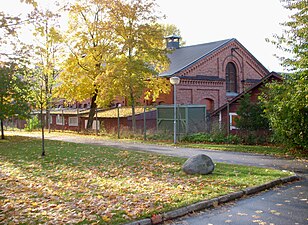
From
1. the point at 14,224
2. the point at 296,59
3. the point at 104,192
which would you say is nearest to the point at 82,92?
the point at 296,59

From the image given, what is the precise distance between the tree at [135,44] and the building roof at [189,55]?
9.37m

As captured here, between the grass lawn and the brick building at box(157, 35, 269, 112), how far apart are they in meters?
23.3

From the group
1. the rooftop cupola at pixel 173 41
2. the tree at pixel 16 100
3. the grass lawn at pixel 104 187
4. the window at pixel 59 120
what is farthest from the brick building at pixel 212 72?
the grass lawn at pixel 104 187

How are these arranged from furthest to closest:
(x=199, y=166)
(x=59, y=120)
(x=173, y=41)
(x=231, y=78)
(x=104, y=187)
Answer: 1. (x=173, y=41)
2. (x=231, y=78)
3. (x=59, y=120)
4. (x=199, y=166)
5. (x=104, y=187)

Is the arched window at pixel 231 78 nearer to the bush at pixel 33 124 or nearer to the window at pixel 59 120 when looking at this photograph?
the window at pixel 59 120

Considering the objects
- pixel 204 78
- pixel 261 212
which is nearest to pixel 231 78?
pixel 204 78

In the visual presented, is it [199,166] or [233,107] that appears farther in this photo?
[233,107]

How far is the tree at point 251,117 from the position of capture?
19.6 metres

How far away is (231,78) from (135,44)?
19.9m

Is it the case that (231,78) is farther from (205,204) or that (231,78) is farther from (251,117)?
(205,204)

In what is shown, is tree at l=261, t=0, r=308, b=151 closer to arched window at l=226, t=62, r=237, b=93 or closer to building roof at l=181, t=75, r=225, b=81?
building roof at l=181, t=75, r=225, b=81

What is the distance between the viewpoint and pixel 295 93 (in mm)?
14375

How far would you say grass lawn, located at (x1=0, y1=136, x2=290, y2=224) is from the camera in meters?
6.92

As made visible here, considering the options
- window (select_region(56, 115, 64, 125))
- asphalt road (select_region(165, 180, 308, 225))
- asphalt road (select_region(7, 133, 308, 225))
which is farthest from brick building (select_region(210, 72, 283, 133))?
window (select_region(56, 115, 64, 125))
